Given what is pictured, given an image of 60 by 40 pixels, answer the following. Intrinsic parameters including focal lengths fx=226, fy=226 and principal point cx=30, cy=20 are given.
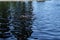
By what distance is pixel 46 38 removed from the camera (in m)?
13.9

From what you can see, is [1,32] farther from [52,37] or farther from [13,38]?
[52,37]

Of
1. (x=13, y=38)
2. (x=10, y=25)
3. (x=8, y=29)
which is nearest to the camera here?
(x=13, y=38)

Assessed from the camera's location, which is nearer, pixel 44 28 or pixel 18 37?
pixel 18 37

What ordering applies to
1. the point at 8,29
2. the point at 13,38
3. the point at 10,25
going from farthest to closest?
the point at 10,25
the point at 8,29
the point at 13,38

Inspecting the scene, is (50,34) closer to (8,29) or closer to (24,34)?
(24,34)

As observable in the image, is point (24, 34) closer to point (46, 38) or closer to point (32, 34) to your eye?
point (32, 34)

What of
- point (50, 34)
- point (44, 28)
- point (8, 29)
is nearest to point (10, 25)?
point (8, 29)

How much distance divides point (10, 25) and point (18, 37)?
4.39 m

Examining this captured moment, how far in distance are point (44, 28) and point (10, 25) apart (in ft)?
9.39

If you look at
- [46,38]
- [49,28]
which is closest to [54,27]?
[49,28]

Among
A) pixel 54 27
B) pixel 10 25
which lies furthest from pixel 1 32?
pixel 54 27

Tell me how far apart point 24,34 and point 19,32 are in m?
0.71

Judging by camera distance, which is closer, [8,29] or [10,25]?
[8,29]

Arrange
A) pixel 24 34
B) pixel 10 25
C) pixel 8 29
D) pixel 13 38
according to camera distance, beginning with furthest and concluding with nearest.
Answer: pixel 10 25, pixel 8 29, pixel 24 34, pixel 13 38
